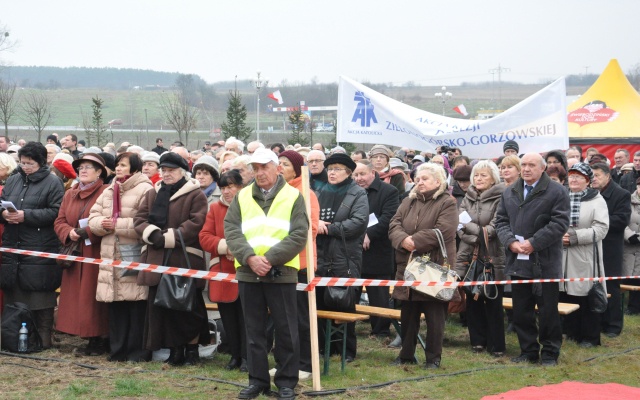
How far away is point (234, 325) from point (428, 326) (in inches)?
76.8

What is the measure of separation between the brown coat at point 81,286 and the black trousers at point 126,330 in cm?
21

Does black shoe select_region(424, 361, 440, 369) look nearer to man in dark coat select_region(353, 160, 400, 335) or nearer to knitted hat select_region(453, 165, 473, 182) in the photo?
man in dark coat select_region(353, 160, 400, 335)

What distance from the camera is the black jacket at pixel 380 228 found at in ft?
33.3

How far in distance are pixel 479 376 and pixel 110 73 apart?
179 metres

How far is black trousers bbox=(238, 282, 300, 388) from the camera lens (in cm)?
724

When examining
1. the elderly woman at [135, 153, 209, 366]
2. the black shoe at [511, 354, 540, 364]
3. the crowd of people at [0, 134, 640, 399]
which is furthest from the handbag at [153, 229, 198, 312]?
the black shoe at [511, 354, 540, 364]

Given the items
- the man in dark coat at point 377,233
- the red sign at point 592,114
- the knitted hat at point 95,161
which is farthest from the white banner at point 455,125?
the red sign at point 592,114

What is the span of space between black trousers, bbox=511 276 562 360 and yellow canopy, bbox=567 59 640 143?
13.0 metres

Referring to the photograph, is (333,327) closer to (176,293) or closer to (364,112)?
(176,293)

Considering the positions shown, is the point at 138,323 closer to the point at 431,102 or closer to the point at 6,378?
the point at 6,378

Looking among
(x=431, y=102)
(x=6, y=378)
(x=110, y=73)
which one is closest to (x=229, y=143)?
(x=6, y=378)

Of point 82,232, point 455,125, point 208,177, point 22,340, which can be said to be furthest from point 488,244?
point 22,340

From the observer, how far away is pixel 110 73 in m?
179

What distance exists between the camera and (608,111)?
22.2 meters
